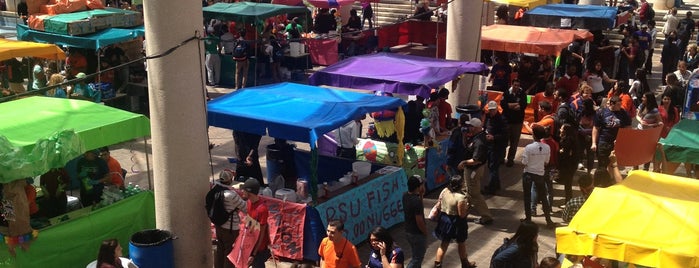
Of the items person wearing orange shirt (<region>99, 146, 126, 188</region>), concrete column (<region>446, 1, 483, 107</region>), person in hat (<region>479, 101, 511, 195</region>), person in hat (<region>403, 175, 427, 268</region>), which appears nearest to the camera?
person in hat (<region>403, 175, 427, 268</region>)

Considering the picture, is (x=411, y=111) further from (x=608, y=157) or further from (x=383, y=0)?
(x=383, y=0)

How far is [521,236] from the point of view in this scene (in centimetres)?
900

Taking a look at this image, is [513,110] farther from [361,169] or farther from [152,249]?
[152,249]

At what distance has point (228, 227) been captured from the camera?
10.6 metres

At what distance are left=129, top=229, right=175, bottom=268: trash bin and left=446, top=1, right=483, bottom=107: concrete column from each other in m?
7.84

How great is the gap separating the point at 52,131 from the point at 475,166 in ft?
18.7

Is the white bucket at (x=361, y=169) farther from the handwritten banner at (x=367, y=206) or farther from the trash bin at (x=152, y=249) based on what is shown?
the trash bin at (x=152, y=249)

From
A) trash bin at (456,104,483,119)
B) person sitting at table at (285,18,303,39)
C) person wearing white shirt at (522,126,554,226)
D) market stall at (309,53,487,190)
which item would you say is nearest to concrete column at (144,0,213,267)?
market stall at (309,53,487,190)

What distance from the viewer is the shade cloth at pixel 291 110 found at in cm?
1156

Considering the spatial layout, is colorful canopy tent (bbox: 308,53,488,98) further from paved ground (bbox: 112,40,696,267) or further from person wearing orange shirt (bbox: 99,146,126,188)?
person wearing orange shirt (bbox: 99,146,126,188)

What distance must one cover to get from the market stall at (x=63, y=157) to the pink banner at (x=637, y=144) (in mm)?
7117

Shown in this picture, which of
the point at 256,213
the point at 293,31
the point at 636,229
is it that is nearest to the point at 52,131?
the point at 256,213

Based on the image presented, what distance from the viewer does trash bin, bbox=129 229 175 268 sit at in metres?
10.1

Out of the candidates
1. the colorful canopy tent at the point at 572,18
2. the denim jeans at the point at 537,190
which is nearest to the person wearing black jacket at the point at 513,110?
the denim jeans at the point at 537,190
